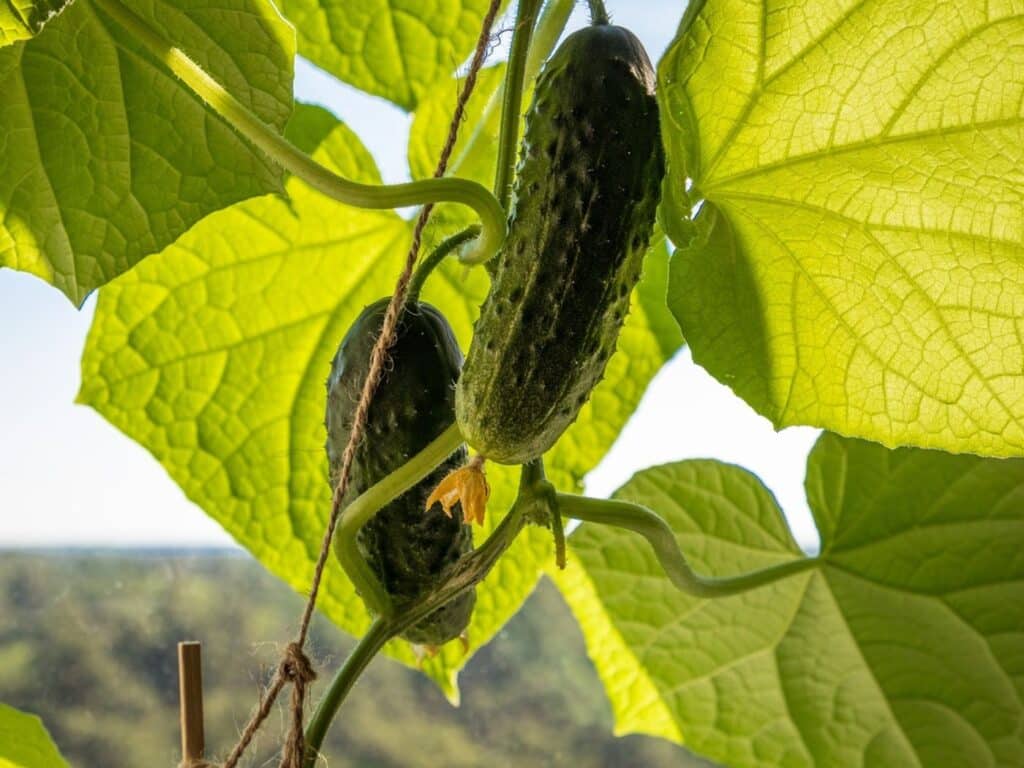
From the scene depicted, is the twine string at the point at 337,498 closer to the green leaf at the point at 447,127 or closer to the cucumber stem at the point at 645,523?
the cucumber stem at the point at 645,523

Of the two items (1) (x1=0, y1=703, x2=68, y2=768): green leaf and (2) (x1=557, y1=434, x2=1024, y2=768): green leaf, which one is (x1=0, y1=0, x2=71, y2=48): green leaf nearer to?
(1) (x1=0, y1=703, x2=68, y2=768): green leaf

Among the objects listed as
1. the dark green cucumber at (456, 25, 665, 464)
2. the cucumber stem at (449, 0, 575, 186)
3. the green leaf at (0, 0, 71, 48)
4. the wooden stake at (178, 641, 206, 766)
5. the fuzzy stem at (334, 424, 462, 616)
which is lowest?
the wooden stake at (178, 641, 206, 766)

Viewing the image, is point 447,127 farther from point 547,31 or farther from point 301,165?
point 301,165

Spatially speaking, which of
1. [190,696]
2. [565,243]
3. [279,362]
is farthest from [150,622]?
[565,243]

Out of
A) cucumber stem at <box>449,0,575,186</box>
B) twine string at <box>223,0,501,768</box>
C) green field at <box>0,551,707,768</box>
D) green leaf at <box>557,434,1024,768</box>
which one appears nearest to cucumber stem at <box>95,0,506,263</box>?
twine string at <box>223,0,501,768</box>

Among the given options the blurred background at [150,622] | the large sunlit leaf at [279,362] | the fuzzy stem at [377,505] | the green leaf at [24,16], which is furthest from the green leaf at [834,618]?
the green leaf at [24,16]
